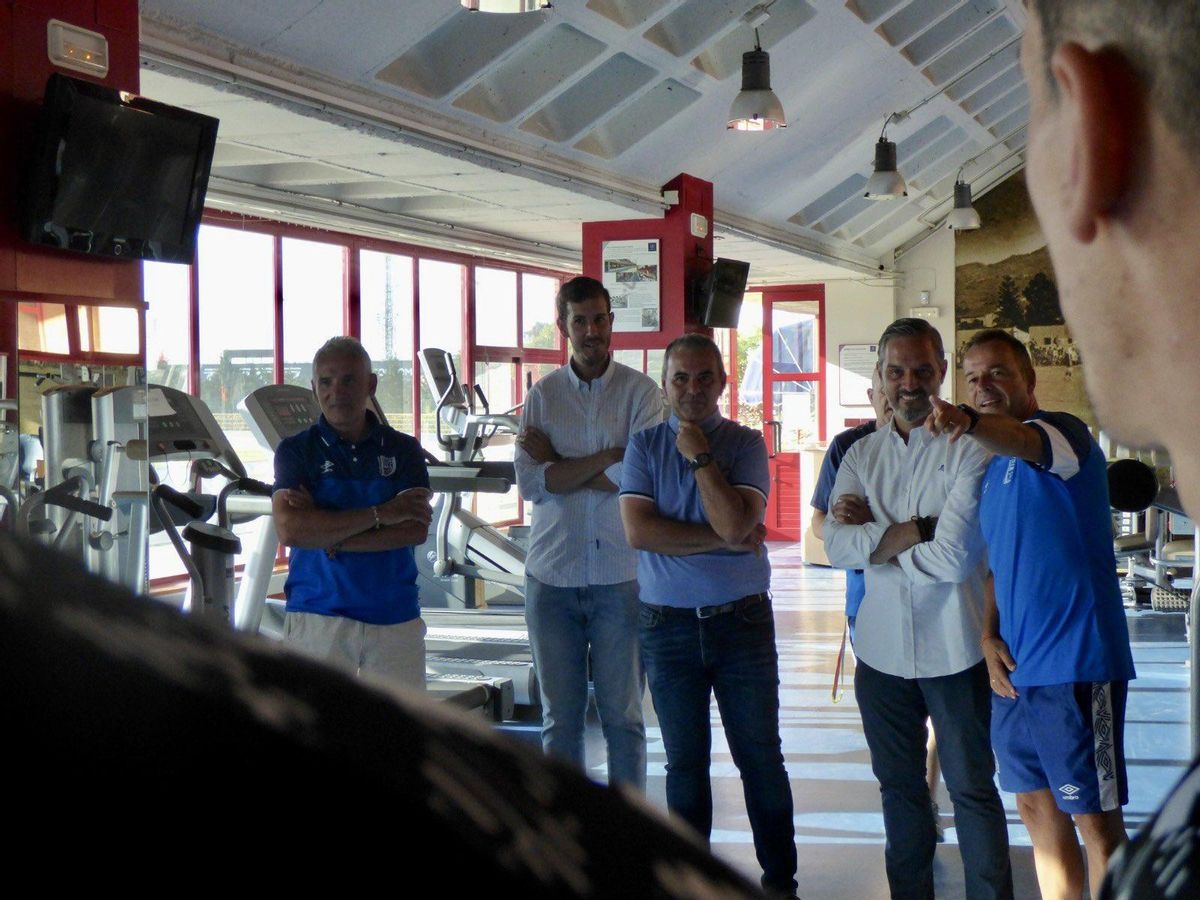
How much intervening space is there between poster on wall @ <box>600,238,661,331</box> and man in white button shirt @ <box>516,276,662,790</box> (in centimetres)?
528

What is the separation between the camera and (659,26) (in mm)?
6801

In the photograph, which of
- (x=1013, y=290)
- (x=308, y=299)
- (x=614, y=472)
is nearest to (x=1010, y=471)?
(x=614, y=472)

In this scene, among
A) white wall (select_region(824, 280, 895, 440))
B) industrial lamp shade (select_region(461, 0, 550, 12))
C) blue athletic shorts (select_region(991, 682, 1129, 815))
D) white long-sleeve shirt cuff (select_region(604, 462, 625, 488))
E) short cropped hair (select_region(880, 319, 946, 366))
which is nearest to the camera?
blue athletic shorts (select_region(991, 682, 1129, 815))

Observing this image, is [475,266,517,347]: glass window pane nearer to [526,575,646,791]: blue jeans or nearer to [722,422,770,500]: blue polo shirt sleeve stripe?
[526,575,646,791]: blue jeans

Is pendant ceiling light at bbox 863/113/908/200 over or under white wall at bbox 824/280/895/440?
over

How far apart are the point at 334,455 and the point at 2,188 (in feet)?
4.15

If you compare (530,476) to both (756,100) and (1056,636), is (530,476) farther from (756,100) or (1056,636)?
(756,100)

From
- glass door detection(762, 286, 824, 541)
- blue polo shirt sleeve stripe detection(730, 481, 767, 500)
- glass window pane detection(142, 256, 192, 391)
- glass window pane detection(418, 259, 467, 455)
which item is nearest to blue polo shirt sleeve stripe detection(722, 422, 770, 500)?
blue polo shirt sleeve stripe detection(730, 481, 767, 500)

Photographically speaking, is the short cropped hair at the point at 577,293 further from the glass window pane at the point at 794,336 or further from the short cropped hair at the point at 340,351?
the glass window pane at the point at 794,336

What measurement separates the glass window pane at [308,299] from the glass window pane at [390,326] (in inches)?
9.3

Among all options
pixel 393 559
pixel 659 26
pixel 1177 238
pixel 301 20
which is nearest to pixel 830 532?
pixel 393 559

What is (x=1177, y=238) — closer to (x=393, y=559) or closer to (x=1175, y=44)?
(x=1175, y=44)

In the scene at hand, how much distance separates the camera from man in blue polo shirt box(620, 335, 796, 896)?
3307 millimetres

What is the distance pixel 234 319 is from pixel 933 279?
8.65 meters
